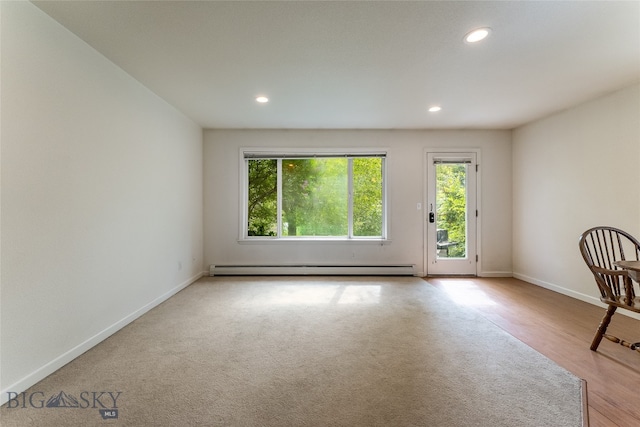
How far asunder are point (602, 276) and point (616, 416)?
44.5 inches

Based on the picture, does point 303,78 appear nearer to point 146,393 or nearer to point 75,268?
point 75,268

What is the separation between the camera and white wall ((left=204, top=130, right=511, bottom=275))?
170 inches

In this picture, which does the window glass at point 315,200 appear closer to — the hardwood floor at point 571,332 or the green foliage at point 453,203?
the green foliage at point 453,203

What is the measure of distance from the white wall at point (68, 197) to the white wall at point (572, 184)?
5.23m

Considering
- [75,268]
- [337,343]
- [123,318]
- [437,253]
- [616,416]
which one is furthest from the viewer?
[437,253]

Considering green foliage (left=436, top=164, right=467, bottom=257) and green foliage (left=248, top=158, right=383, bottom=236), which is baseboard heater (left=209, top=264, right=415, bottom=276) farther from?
green foliage (left=436, top=164, right=467, bottom=257)

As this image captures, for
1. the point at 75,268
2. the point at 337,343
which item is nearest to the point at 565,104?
the point at 337,343

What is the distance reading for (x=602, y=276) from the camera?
6.84 ft

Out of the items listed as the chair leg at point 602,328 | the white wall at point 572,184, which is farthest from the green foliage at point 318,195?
the chair leg at point 602,328

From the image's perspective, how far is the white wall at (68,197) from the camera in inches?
62.1

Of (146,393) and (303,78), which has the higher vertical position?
(303,78)

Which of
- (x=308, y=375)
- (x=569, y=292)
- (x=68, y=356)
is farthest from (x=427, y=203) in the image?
(x=68, y=356)

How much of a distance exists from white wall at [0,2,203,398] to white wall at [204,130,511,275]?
1.30 m

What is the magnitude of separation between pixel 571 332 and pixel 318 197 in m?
3.45
